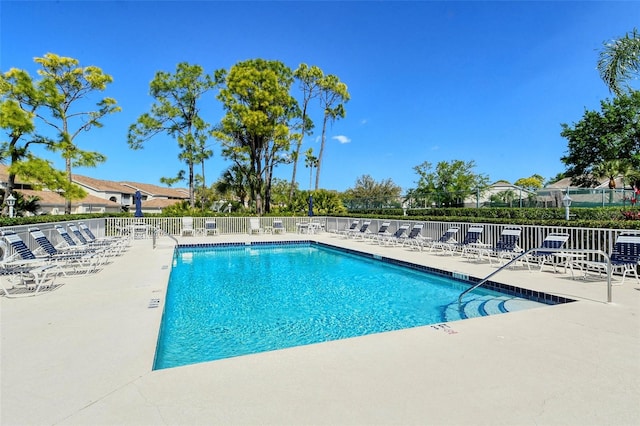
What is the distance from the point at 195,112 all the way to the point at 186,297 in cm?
2091

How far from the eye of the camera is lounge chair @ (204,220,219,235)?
57.8 ft

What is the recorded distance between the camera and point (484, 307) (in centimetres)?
581

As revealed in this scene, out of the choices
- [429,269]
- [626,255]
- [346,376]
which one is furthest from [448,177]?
[346,376]

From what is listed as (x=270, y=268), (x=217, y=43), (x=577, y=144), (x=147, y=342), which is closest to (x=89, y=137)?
(x=217, y=43)

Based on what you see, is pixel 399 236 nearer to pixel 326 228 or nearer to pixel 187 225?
pixel 326 228

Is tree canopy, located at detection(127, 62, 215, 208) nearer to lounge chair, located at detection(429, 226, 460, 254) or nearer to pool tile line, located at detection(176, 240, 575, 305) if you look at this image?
pool tile line, located at detection(176, 240, 575, 305)

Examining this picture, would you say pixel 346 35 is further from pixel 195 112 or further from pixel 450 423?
pixel 450 423

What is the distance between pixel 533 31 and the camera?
14211 millimetres

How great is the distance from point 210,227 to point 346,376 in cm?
1597

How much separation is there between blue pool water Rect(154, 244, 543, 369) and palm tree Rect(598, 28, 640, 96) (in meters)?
7.96

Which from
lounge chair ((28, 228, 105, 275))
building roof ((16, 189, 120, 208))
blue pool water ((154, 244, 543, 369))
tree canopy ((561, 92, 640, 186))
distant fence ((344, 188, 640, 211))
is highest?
tree canopy ((561, 92, 640, 186))

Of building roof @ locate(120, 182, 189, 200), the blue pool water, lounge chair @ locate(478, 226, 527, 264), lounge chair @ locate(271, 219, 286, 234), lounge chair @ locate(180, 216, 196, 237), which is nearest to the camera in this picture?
the blue pool water

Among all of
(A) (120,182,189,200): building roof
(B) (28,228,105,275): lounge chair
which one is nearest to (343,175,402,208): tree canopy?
(A) (120,182,189,200): building roof

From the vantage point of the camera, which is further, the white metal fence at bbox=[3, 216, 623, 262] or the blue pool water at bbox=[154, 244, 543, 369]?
the white metal fence at bbox=[3, 216, 623, 262]
